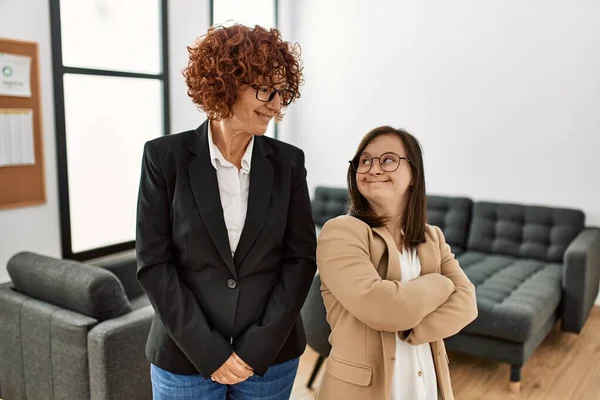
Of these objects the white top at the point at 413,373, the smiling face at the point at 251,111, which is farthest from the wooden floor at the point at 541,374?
the smiling face at the point at 251,111

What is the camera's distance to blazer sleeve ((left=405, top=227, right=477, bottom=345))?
1336mm

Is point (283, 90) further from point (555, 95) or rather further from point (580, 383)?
point (555, 95)

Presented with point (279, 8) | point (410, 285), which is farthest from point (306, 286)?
point (279, 8)

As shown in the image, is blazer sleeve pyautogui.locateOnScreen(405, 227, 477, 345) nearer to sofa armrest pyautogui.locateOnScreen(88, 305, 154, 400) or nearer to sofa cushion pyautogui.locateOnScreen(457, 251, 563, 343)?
sofa armrest pyautogui.locateOnScreen(88, 305, 154, 400)

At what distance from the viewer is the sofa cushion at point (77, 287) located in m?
2.33

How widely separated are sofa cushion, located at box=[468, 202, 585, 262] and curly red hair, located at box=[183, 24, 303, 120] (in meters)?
3.15

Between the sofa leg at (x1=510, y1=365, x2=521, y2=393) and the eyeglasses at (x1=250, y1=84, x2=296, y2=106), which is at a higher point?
the eyeglasses at (x1=250, y1=84, x2=296, y2=106)

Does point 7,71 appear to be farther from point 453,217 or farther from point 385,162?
point 453,217

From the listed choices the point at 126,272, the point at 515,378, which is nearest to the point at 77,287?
the point at 126,272

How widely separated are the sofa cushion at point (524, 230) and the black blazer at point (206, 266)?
3.00 m

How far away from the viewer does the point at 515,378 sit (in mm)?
2934

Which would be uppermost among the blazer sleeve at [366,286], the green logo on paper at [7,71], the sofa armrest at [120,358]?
the green logo on paper at [7,71]

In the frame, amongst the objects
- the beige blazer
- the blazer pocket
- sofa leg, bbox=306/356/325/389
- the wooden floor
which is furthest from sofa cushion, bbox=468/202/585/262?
the blazer pocket

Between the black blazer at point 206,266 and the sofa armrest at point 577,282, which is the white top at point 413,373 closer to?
the black blazer at point 206,266
